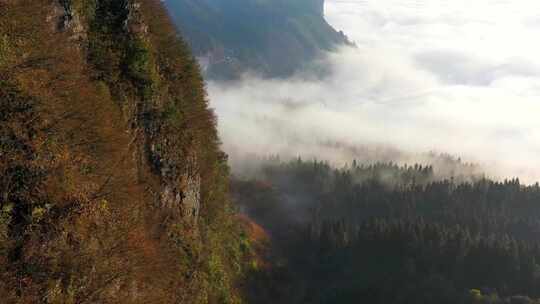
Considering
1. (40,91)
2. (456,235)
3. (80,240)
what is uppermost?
(40,91)

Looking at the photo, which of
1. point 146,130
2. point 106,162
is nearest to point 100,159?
point 106,162

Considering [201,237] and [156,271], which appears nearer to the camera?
[156,271]

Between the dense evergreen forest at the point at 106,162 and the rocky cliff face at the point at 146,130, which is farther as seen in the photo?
the rocky cliff face at the point at 146,130

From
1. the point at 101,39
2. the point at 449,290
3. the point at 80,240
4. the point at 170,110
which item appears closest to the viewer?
the point at 80,240

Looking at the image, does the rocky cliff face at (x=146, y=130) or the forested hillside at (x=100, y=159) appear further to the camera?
the rocky cliff face at (x=146, y=130)

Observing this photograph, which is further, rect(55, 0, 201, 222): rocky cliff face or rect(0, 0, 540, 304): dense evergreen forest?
rect(55, 0, 201, 222): rocky cliff face

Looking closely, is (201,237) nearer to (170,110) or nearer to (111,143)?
(170,110)

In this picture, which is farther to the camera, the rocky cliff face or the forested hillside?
the rocky cliff face

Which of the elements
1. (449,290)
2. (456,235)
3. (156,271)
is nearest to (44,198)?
(156,271)
